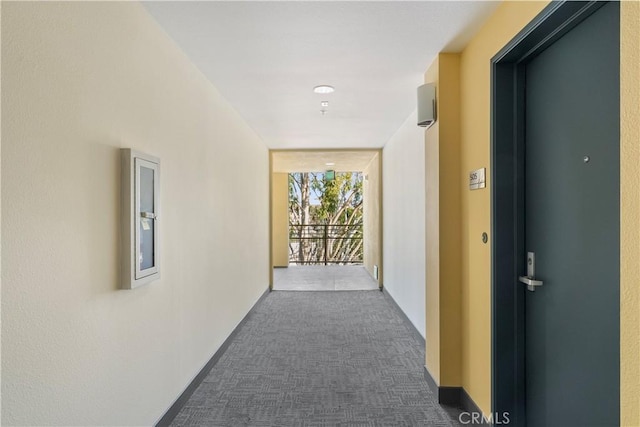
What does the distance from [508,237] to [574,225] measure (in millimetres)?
403

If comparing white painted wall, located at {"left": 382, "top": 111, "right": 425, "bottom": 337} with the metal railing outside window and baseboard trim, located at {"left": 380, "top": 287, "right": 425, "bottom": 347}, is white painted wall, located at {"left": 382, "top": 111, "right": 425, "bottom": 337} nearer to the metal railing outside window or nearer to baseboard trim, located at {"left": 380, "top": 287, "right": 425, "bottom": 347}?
baseboard trim, located at {"left": 380, "top": 287, "right": 425, "bottom": 347}

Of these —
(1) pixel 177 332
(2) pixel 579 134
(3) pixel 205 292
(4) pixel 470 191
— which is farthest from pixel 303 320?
(2) pixel 579 134

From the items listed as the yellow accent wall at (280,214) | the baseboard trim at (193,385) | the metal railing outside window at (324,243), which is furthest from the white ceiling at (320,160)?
Result: the baseboard trim at (193,385)

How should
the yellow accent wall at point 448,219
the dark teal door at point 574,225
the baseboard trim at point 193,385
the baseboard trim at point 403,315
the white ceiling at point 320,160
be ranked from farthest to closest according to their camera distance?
the white ceiling at point 320,160 < the baseboard trim at point 403,315 < the yellow accent wall at point 448,219 < the baseboard trim at point 193,385 < the dark teal door at point 574,225

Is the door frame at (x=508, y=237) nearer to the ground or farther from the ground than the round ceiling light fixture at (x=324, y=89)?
nearer to the ground

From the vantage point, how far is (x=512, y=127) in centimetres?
187

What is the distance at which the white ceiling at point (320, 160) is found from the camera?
239 inches

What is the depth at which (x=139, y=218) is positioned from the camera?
1688 millimetres

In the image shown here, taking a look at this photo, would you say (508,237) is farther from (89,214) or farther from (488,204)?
(89,214)

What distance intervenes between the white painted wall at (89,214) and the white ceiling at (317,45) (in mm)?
256

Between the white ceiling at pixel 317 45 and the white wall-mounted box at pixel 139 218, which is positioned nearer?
the white wall-mounted box at pixel 139 218

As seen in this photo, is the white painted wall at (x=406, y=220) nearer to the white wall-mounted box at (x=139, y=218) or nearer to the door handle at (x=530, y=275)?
the door handle at (x=530, y=275)

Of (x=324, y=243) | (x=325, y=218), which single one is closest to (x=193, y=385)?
(x=324, y=243)
